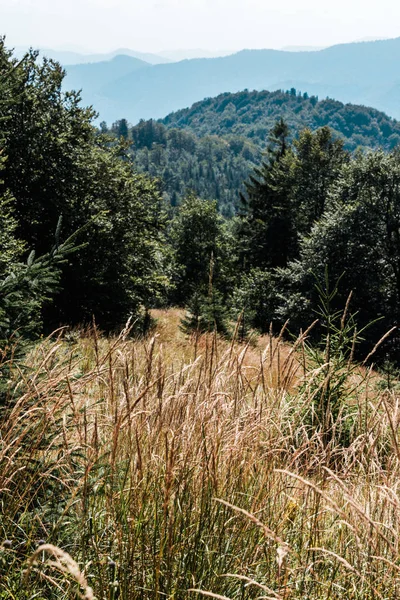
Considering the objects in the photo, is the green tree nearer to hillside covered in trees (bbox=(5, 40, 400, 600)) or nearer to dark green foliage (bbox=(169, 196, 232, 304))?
hillside covered in trees (bbox=(5, 40, 400, 600))

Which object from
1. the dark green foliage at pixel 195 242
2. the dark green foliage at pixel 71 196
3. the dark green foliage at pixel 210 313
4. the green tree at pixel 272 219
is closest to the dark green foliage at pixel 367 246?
the green tree at pixel 272 219

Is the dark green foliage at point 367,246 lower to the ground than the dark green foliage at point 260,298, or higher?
higher

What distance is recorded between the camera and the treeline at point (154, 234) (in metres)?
9.03

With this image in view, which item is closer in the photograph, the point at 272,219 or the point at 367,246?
the point at 367,246

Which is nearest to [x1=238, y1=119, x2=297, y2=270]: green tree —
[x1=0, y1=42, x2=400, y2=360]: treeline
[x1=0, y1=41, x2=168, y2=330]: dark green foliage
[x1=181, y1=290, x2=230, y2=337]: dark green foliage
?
[x1=0, y1=42, x2=400, y2=360]: treeline

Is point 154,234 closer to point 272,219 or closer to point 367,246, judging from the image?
point 367,246

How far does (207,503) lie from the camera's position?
65.8 inches

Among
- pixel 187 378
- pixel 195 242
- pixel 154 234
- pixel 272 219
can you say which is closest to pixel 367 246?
pixel 154 234

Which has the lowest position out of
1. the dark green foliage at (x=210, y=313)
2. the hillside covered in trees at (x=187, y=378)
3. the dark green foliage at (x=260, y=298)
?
the dark green foliage at (x=260, y=298)

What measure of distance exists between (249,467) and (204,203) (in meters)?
42.1

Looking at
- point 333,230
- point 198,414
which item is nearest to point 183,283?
point 333,230

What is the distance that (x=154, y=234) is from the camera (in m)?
23.1

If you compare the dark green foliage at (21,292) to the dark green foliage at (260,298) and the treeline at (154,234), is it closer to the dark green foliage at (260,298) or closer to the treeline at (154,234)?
the treeline at (154,234)

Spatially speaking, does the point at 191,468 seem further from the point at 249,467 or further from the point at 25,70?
the point at 25,70
